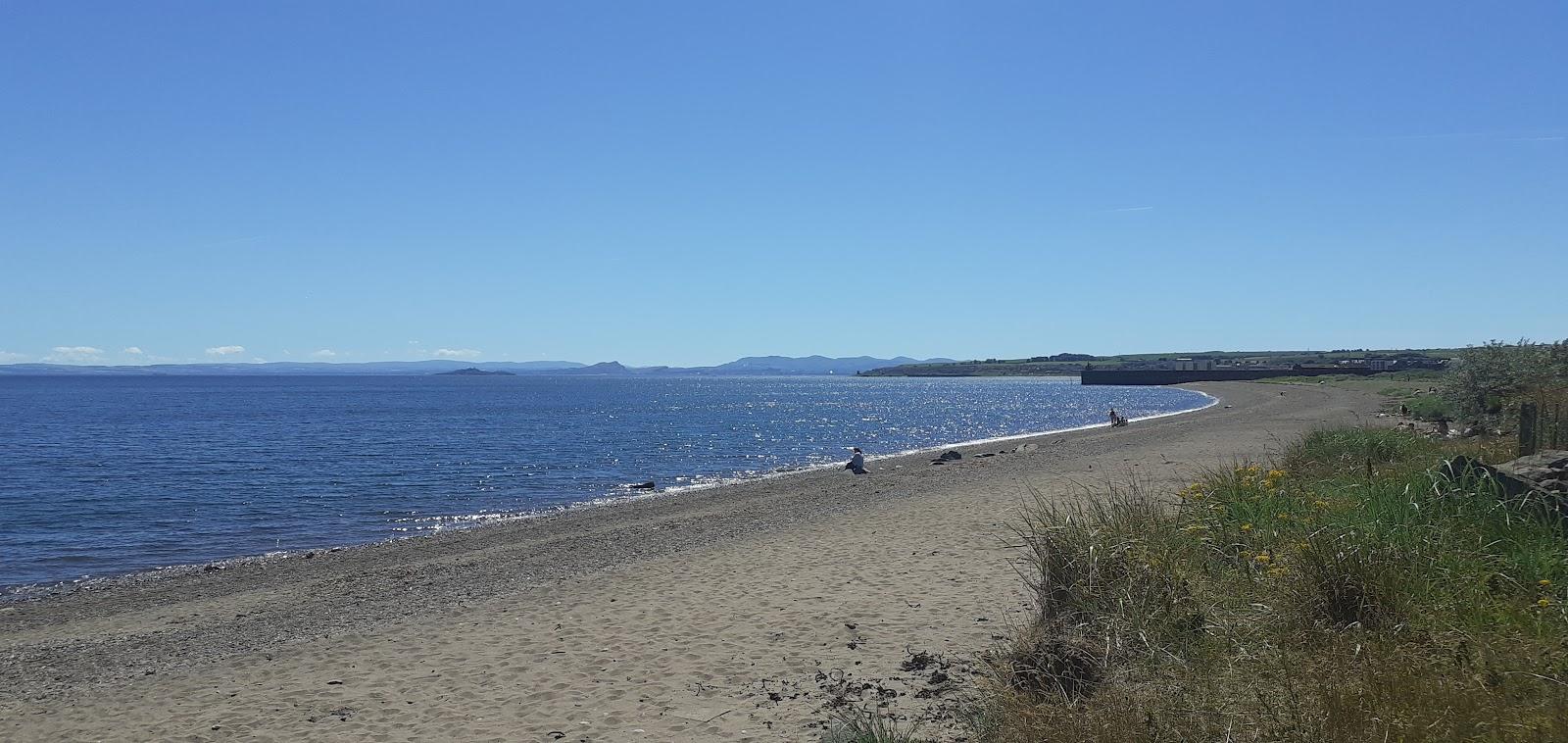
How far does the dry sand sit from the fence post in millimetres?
4751

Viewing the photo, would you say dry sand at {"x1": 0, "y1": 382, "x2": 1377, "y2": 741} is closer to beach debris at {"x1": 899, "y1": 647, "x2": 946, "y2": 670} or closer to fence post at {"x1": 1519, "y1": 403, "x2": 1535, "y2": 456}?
beach debris at {"x1": 899, "y1": 647, "x2": 946, "y2": 670}

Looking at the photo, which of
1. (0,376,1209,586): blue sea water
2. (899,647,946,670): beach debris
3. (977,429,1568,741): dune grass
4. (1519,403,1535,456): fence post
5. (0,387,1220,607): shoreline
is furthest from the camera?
(0,376,1209,586): blue sea water

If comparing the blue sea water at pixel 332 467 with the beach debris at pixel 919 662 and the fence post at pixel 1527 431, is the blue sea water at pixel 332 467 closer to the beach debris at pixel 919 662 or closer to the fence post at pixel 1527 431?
the beach debris at pixel 919 662

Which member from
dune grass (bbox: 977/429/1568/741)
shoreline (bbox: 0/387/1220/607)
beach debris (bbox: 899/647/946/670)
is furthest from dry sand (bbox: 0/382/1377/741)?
dune grass (bbox: 977/429/1568/741)

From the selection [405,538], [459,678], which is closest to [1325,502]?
[459,678]

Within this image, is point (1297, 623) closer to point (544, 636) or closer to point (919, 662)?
point (919, 662)

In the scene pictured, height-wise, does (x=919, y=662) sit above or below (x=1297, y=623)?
below

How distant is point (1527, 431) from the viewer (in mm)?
11492

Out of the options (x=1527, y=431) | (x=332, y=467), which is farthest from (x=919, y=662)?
(x=332, y=467)

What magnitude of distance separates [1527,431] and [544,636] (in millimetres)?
11622

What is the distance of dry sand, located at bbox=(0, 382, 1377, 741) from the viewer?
772 cm

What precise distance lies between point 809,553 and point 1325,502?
8.47 meters

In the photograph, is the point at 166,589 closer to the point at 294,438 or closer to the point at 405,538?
the point at 405,538

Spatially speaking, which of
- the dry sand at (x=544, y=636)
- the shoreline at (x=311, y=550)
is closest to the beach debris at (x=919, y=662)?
the dry sand at (x=544, y=636)
